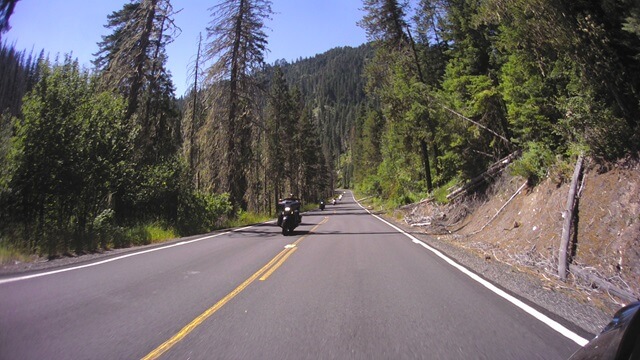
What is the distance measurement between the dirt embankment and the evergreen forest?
0.72m

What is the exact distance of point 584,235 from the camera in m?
8.09

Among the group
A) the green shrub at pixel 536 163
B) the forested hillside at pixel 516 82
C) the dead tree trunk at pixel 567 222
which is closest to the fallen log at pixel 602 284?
the dead tree trunk at pixel 567 222

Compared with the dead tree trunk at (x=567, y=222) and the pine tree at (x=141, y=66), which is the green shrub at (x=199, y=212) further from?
the dead tree trunk at (x=567, y=222)

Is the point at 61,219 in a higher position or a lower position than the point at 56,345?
higher

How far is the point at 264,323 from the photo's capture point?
14.7 ft

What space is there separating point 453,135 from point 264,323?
17.9 meters

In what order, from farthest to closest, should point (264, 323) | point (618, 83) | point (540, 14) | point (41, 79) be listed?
point (41, 79) → point (540, 14) → point (618, 83) → point (264, 323)

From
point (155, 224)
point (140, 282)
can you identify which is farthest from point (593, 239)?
point (155, 224)

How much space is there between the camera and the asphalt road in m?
3.68

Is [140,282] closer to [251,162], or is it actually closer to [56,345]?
[56,345]

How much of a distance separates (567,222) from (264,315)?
737cm

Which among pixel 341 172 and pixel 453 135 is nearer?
pixel 453 135

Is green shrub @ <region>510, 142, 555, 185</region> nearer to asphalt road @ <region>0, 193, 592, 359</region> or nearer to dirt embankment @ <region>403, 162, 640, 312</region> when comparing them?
dirt embankment @ <region>403, 162, 640, 312</region>

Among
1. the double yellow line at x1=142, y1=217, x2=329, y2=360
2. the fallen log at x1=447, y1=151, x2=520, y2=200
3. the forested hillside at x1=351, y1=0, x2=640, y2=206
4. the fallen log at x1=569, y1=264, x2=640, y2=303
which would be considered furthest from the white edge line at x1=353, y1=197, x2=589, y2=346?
the fallen log at x1=447, y1=151, x2=520, y2=200
